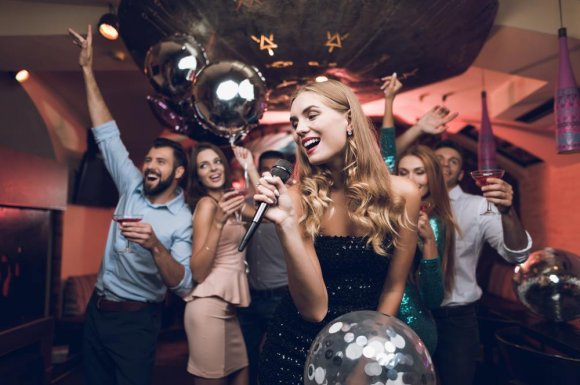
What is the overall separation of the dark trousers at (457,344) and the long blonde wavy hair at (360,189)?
4.00ft

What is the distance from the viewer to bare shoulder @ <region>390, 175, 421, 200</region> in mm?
1596

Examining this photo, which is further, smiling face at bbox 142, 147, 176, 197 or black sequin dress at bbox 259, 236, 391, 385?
smiling face at bbox 142, 147, 176, 197

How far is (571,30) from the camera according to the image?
3482 mm

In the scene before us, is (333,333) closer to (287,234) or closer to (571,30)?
(287,234)

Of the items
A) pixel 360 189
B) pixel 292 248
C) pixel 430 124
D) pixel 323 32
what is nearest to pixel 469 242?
pixel 430 124

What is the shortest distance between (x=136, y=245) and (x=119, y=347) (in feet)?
1.70

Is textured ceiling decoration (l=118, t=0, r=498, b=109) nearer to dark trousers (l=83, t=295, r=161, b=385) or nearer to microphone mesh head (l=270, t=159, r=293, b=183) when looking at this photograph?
microphone mesh head (l=270, t=159, r=293, b=183)

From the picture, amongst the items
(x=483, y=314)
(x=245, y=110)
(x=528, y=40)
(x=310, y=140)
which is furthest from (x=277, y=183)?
(x=483, y=314)

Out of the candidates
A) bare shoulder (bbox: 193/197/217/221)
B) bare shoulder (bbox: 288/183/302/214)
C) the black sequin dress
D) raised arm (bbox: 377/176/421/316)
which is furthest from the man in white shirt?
bare shoulder (bbox: 193/197/217/221)

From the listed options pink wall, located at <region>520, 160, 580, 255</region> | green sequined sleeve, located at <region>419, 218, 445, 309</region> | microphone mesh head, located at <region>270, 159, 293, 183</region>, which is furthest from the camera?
pink wall, located at <region>520, 160, 580, 255</region>

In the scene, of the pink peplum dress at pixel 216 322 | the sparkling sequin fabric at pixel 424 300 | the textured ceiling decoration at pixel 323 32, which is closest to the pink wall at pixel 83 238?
the textured ceiling decoration at pixel 323 32

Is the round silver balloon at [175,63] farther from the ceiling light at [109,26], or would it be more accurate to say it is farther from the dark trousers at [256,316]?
the dark trousers at [256,316]

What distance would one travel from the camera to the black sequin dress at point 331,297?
149 centimetres

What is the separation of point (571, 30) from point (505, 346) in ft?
8.30
